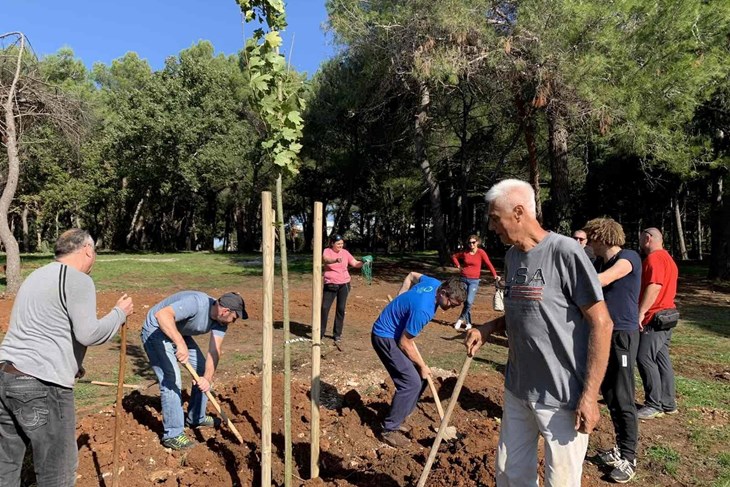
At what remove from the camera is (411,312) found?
4332 mm

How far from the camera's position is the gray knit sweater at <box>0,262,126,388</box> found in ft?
8.88

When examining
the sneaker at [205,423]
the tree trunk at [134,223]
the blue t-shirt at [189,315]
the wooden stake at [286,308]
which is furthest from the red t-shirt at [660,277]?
the tree trunk at [134,223]

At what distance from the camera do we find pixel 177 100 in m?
25.7

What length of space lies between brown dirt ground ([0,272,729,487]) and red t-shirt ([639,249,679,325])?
1.14 metres

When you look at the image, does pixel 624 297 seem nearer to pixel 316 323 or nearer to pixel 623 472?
pixel 623 472

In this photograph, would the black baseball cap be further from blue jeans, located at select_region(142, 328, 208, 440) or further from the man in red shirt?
the man in red shirt

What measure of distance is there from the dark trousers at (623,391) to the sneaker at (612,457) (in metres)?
0.05

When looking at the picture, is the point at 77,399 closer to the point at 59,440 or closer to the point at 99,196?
the point at 59,440

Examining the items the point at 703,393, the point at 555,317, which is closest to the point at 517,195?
the point at 555,317

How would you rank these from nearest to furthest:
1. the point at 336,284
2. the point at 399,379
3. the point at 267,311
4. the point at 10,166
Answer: the point at 267,311 → the point at 399,379 → the point at 336,284 → the point at 10,166

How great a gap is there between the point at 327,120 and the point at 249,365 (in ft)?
60.2

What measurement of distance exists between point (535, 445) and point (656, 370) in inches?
121

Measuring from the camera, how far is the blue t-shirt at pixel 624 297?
397 centimetres

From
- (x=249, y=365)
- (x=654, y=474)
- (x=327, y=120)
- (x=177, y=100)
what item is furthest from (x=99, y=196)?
(x=654, y=474)
